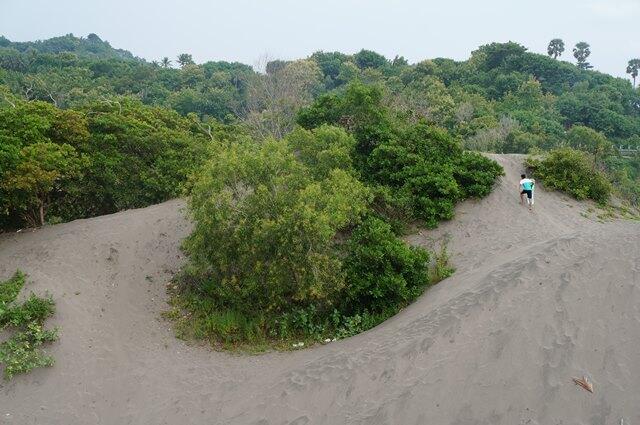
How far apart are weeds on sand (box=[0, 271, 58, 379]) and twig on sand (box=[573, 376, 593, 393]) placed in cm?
833

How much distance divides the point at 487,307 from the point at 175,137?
1159 centimetres

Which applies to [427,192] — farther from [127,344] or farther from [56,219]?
[56,219]

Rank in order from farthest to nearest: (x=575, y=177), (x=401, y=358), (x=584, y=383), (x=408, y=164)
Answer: (x=575, y=177), (x=408, y=164), (x=401, y=358), (x=584, y=383)

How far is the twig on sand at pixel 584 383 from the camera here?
6.20m

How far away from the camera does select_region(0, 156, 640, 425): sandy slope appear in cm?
647

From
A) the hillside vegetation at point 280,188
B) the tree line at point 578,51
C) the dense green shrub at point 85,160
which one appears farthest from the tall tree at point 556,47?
the dense green shrub at point 85,160

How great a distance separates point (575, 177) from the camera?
15.4 metres

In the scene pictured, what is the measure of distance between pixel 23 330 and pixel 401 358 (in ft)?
22.3

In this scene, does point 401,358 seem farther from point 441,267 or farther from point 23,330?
point 23,330

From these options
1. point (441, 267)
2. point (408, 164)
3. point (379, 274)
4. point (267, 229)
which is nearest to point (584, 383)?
point (379, 274)

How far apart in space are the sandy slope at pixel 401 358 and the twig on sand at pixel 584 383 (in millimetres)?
86

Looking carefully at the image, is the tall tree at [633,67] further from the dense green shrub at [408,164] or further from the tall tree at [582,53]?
the dense green shrub at [408,164]

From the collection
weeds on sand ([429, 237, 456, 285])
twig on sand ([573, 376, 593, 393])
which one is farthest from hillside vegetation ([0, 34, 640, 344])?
twig on sand ([573, 376, 593, 393])

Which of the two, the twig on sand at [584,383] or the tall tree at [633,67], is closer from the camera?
the twig on sand at [584,383]
